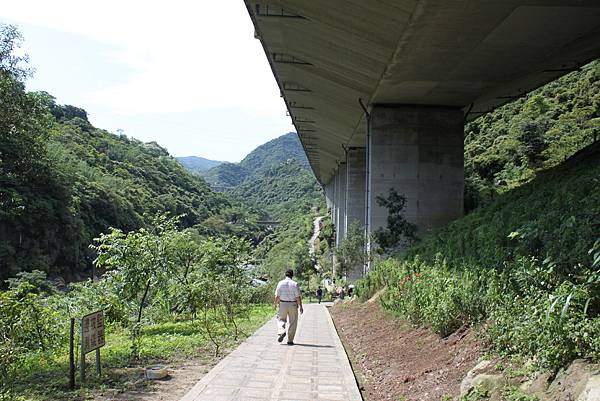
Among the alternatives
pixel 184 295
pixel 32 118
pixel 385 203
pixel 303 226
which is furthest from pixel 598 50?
pixel 303 226

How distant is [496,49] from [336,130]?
686 inches

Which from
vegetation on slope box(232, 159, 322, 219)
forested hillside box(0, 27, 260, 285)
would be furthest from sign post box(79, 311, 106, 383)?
vegetation on slope box(232, 159, 322, 219)

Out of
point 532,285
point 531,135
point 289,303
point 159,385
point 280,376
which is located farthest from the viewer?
point 531,135

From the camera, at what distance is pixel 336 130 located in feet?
104

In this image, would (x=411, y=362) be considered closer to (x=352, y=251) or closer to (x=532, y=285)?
(x=532, y=285)

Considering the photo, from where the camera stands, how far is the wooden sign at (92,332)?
20.5 ft

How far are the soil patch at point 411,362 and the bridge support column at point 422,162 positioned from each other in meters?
11.4

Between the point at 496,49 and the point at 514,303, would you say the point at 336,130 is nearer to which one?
the point at 496,49

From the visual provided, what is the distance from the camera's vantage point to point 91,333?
6.45 meters

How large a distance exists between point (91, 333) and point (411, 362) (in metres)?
4.05

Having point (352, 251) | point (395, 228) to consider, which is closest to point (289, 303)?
point (395, 228)

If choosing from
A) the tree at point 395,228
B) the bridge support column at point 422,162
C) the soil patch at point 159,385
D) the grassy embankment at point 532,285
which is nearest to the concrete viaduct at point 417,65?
the bridge support column at point 422,162

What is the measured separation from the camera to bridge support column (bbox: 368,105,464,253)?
850 inches

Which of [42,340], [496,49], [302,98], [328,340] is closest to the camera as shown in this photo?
[42,340]
